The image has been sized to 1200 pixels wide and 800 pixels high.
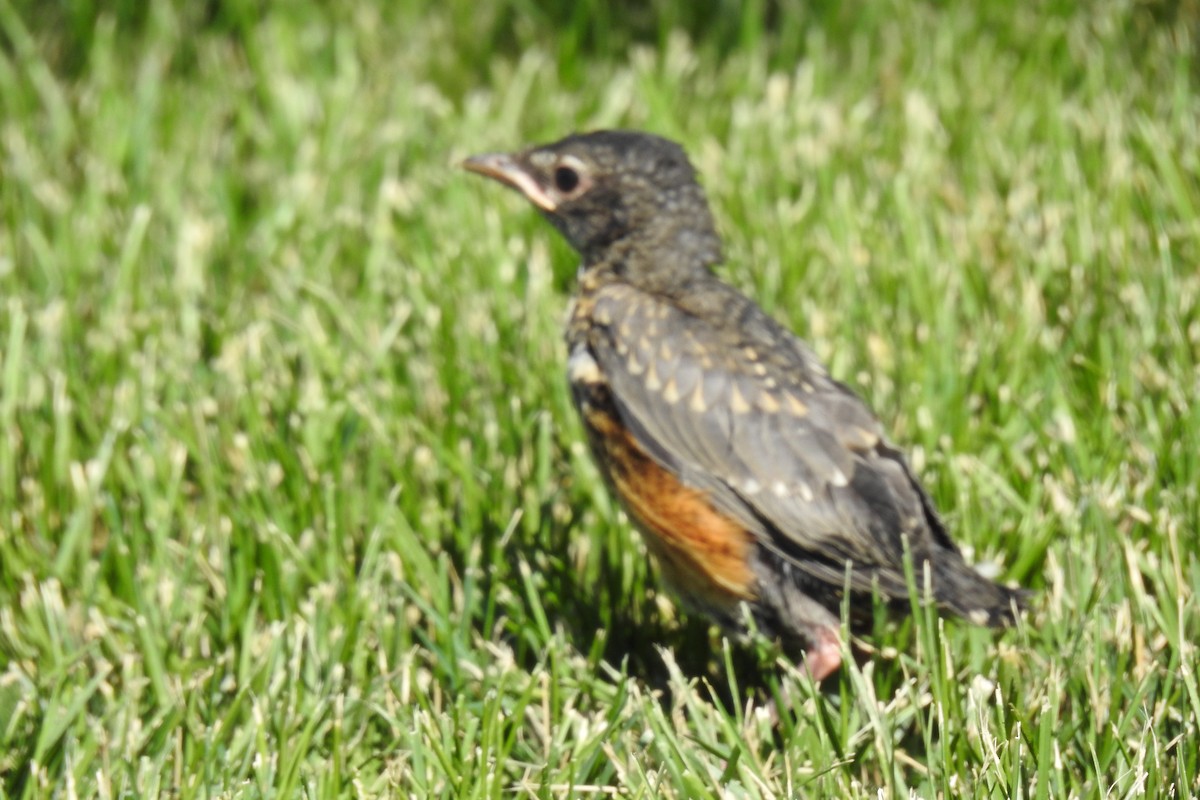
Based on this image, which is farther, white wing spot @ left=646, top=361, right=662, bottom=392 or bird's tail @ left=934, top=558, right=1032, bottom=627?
white wing spot @ left=646, top=361, right=662, bottom=392

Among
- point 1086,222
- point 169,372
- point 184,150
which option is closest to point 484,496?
point 169,372

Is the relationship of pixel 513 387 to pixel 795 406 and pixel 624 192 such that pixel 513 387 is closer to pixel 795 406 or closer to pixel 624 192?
pixel 624 192

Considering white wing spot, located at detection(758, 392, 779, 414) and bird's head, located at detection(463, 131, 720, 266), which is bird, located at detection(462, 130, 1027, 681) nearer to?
white wing spot, located at detection(758, 392, 779, 414)

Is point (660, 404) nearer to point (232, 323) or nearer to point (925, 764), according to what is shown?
point (925, 764)

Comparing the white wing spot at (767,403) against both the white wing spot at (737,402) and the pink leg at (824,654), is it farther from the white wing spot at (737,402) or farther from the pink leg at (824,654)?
the pink leg at (824,654)

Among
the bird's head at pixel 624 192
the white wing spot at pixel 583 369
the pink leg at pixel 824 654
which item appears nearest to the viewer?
the pink leg at pixel 824 654


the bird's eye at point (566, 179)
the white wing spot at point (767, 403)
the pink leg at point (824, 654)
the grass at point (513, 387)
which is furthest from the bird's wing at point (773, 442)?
the bird's eye at point (566, 179)

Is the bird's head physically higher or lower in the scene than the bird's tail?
higher

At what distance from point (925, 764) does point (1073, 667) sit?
0.38 meters

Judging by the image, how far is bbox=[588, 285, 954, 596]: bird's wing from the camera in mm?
3373

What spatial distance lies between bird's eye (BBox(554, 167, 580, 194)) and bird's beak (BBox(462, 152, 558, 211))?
0.04 meters

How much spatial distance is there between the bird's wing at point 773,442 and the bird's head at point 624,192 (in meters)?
0.33

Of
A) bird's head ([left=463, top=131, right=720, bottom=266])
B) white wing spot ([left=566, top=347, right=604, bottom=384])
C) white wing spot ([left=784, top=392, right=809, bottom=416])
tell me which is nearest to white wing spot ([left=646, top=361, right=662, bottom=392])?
white wing spot ([left=566, top=347, right=604, bottom=384])

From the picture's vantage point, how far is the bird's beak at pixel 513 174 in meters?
4.05
